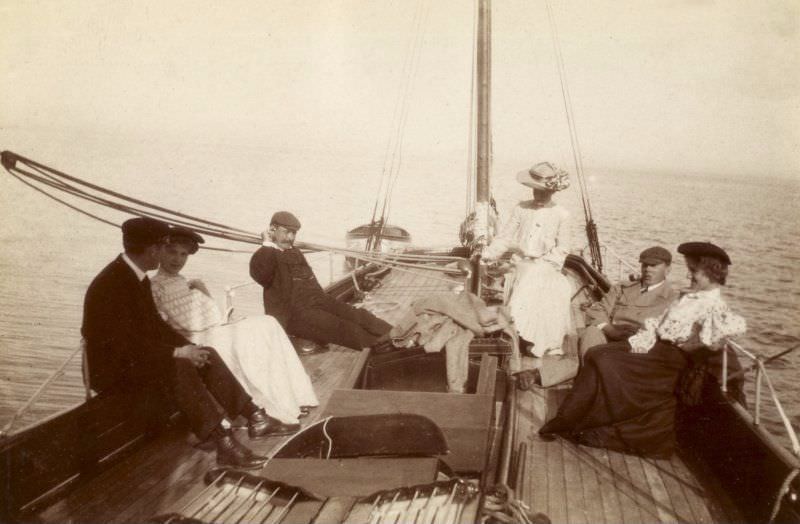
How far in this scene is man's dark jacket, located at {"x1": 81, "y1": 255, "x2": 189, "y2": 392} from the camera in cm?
298

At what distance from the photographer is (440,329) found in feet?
14.7

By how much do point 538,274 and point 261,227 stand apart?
85.8 feet

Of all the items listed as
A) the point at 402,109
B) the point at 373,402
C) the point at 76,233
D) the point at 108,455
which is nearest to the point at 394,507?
the point at 373,402

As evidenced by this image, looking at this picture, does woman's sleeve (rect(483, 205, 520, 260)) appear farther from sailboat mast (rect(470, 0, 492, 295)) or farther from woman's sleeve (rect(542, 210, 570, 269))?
sailboat mast (rect(470, 0, 492, 295))

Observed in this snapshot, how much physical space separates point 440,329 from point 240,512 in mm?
2445

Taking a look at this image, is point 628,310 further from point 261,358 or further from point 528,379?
point 261,358

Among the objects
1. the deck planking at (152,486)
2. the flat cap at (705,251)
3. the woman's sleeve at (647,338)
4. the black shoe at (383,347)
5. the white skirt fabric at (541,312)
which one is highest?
the flat cap at (705,251)

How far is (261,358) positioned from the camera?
3654mm

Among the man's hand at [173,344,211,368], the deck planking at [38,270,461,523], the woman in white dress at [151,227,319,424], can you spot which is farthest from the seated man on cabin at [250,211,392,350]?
the man's hand at [173,344,211,368]

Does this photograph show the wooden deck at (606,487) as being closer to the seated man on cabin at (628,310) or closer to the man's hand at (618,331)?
the seated man on cabin at (628,310)

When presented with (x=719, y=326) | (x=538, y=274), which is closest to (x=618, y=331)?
(x=538, y=274)

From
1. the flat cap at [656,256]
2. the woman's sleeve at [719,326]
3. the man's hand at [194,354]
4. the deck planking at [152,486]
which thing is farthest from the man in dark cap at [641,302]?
the man's hand at [194,354]

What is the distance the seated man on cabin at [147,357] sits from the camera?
9.82 ft

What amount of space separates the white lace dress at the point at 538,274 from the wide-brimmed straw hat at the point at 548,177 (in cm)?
24
